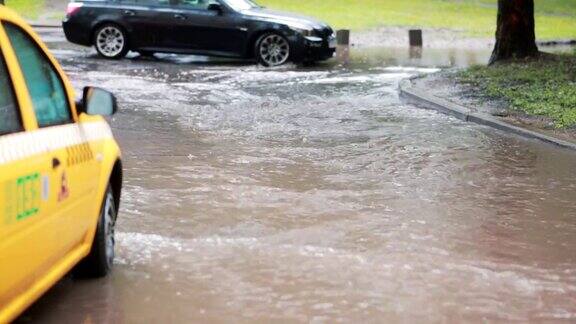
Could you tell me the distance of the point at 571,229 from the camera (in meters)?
6.83

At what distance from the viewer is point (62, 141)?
4.63 meters

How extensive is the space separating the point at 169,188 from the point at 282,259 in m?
2.35

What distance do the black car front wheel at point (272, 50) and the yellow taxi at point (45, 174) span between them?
41.9 ft

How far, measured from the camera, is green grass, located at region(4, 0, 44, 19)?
1296 inches

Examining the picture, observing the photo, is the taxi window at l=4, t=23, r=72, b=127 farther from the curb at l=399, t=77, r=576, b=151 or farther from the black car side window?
the black car side window

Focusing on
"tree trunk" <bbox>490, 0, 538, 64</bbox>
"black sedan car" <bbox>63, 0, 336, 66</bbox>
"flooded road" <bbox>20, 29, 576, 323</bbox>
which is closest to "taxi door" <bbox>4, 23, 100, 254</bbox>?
"flooded road" <bbox>20, 29, 576, 323</bbox>

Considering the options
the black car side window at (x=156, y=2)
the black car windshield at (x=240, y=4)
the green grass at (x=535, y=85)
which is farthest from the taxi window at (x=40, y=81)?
the black car side window at (x=156, y=2)

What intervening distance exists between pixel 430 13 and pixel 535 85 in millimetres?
22790

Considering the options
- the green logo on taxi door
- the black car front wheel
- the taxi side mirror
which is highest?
the taxi side mirror

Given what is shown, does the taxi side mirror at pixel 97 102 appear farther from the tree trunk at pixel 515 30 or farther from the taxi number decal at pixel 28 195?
the tree trunk at pixel 515 30

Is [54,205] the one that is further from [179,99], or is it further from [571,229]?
[179,99]

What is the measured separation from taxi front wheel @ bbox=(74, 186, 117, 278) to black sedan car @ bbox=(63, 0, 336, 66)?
12.9 meters

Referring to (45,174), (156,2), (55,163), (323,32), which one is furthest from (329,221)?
(156,2)

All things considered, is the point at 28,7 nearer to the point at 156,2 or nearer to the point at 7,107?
the point at 156,2
